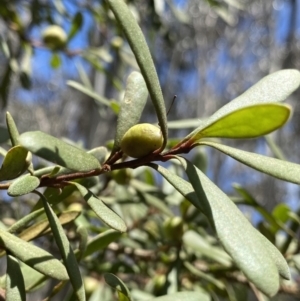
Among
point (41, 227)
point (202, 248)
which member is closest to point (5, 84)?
point (202, 248)

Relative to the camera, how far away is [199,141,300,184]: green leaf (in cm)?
46

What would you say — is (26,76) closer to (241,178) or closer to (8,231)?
(8,231)

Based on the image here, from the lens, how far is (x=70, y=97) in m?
8.88

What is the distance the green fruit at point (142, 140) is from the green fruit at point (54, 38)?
2.90ft

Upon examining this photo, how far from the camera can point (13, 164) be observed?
1.63ft

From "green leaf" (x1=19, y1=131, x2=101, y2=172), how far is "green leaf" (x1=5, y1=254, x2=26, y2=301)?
0.42 ft

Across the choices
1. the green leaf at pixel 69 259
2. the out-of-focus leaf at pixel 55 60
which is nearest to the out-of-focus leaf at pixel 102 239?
the green leaf at pixel 69 259

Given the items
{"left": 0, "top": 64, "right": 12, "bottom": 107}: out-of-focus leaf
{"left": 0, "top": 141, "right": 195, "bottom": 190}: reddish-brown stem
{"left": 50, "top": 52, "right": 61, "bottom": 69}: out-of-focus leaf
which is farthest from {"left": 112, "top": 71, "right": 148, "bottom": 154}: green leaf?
{"left": 50, "top": 52, "right": 61, "bottom": 69}: out-of-focus leaf

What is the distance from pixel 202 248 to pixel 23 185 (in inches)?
20.2

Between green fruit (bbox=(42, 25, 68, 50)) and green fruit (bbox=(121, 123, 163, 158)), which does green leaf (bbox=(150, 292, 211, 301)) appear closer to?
green fruit (bbox=(121, 123, 163, 158))

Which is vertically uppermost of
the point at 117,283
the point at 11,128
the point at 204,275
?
the point at 11,128

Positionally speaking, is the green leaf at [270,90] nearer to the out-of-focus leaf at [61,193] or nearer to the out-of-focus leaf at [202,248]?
the out-of-focus leaf at [61,193]

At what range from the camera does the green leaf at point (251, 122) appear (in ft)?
1.24

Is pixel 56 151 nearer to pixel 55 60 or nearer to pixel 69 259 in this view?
pixel 69 259
